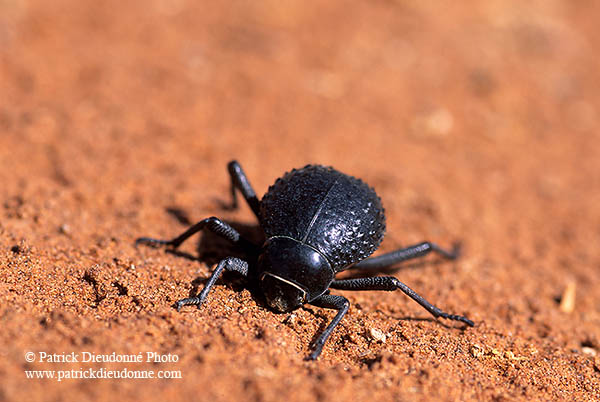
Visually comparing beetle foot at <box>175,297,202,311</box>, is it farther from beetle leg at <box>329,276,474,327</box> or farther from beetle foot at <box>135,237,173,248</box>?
beetle leg at <box>329,276,474,327</box>

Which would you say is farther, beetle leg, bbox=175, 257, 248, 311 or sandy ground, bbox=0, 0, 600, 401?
beetle leg, bbox=175, 257, 248, 311

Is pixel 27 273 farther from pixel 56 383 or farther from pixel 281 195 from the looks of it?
pixel 281 195

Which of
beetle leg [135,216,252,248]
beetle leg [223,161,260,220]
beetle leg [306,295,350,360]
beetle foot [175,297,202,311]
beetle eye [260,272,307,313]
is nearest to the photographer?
beetle leg [306,295,350,360]

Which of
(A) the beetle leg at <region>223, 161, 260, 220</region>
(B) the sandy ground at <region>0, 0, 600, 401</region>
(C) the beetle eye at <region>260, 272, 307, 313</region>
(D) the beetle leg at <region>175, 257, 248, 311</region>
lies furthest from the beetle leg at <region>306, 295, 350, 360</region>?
(A) the beetle leg at <region>223, 161, 260, 220</region>

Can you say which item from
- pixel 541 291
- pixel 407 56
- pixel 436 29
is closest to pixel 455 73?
pixel 407 56

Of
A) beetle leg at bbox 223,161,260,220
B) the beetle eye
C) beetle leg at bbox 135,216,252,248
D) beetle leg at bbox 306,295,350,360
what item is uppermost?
beetle leg at bbox 223,161,260,220

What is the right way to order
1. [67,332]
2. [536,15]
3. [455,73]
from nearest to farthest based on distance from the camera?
[67,332] < [455,73] < [536,15]

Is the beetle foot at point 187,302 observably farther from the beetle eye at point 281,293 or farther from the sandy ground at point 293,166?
the beetle eye at point 281,293

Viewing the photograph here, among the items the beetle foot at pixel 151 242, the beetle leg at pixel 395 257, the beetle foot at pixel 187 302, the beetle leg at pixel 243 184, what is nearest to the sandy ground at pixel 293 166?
the beetle foot at pixel 187 302

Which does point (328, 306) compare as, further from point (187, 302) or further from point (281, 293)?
point (187, 302)
